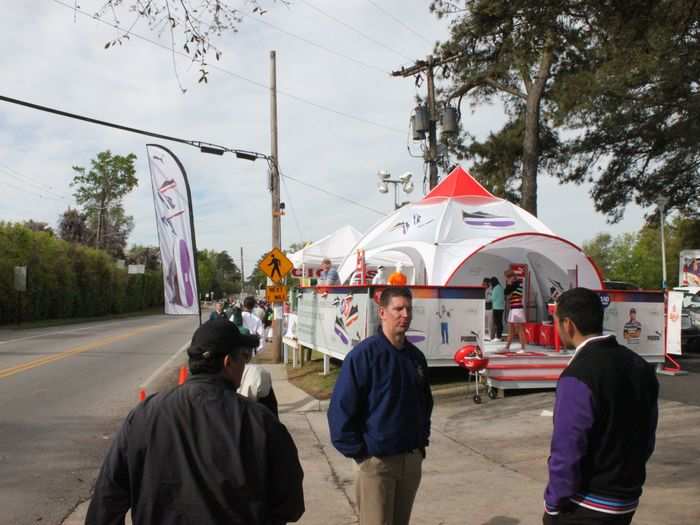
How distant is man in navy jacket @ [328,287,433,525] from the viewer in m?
3.76

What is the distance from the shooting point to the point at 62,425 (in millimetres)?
9453

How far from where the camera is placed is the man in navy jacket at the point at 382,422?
148 inches

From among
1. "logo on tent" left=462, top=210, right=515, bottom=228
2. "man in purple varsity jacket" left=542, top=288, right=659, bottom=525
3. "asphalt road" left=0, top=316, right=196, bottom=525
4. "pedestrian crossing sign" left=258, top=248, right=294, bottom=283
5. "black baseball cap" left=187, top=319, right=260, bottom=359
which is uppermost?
"logo on tent" left=462, top=210, right=515, bottom=228

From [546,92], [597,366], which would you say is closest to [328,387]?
[597,366]

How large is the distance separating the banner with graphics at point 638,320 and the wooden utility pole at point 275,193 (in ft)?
30.7

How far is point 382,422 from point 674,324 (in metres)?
13.1

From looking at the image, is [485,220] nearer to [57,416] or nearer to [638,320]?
→ [638,320]

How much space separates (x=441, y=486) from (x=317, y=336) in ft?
29.4

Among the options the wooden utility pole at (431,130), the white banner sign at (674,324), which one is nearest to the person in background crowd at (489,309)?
the wooden utility pole at (431,130)

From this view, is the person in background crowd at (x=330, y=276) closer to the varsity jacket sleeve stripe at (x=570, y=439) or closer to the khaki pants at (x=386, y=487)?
the khaki pants at (x=386, y=487)

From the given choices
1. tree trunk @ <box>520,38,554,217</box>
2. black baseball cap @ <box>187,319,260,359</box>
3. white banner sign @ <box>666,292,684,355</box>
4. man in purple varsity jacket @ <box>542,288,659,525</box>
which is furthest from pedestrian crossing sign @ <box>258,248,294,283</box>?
black baseball cap @ <box>187,319,260,359</box>

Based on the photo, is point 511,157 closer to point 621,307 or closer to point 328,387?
point 621,307

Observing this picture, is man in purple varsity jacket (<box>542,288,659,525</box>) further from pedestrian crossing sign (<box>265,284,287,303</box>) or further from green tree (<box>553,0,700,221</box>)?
pedestrian crossing sign (<box>265,284,287,303</box>)

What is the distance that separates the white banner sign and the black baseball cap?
14211 millimetres
